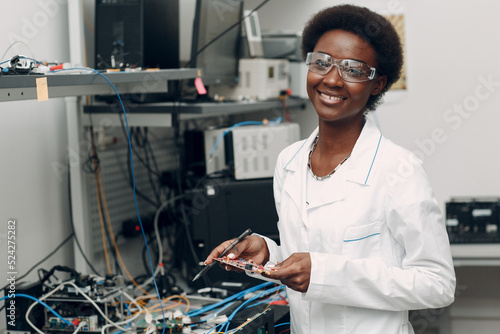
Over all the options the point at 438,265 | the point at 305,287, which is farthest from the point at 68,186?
the point at 438,265

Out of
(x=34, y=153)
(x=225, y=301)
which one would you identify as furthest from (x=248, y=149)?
(x=34, y=153)

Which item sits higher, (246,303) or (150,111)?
(150,111)

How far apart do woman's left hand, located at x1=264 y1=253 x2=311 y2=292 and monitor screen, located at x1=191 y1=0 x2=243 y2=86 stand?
1.29m

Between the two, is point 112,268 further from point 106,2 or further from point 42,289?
point 106,2

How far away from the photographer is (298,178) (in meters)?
1.52

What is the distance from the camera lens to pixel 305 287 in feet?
4.18

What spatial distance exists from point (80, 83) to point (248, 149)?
0.91 metres

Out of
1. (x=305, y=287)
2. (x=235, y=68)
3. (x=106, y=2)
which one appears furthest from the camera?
(x=235, y=68)

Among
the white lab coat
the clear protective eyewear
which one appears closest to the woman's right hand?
the white lab coat

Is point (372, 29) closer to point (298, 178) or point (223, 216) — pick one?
point (298, 178)

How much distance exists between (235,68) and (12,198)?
47.0 inches

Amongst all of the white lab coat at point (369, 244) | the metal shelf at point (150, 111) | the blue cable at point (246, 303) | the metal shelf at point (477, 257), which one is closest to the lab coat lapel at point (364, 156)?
the white lab coat at point (369, 244)

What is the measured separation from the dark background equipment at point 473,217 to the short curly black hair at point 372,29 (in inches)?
61.3

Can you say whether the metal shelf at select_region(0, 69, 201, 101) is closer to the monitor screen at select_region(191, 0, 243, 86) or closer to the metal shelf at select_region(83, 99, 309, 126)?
the metal shelf at select_region(83, 99, 309, 126)
